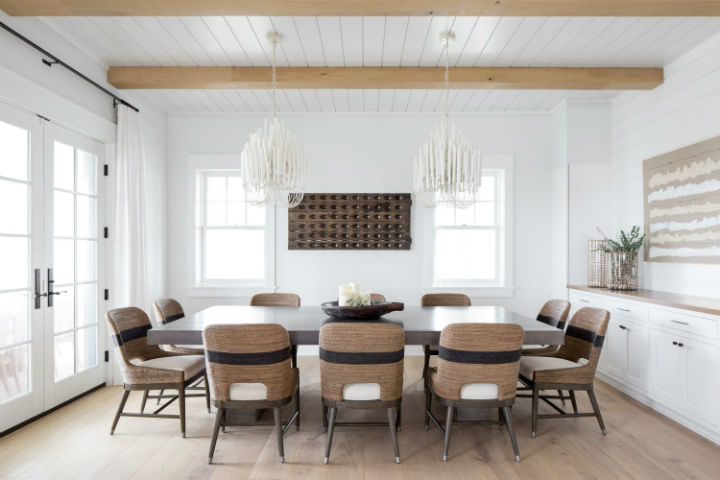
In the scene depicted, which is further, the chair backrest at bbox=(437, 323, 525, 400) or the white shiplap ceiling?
the white shiplap ceiling

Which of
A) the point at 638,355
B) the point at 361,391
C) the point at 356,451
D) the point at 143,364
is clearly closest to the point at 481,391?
the point at 361,391

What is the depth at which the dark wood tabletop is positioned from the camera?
271cm

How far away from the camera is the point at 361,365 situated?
2.47 m

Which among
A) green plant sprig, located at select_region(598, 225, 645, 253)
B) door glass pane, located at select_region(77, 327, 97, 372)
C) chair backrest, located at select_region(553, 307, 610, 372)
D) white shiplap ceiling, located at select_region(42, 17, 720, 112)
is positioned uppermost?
white shiplap ceiling, located at select_region(42, 17, 720, 112)

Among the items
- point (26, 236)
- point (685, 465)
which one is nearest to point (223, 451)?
point (26, 236)

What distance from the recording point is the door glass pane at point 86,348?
3736mm

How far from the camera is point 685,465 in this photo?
2.57 metres

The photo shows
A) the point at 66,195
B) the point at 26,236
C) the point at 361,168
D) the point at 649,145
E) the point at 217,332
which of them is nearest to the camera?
the point at 217,332

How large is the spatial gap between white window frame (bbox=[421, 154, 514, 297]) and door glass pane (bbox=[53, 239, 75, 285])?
11.7 ft

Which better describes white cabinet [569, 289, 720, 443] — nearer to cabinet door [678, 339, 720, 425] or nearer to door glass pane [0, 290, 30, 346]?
cabinet door [678, 339, 720, 425]

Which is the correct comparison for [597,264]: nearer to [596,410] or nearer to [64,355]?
[596,410]

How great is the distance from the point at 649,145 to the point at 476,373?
319 centimetres

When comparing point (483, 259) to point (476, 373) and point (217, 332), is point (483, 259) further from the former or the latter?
point (217, 332)

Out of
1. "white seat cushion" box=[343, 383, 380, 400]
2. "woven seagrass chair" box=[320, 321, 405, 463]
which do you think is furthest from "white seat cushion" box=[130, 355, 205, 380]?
"white seat cushion" box=[343, 383, 380, 400]
